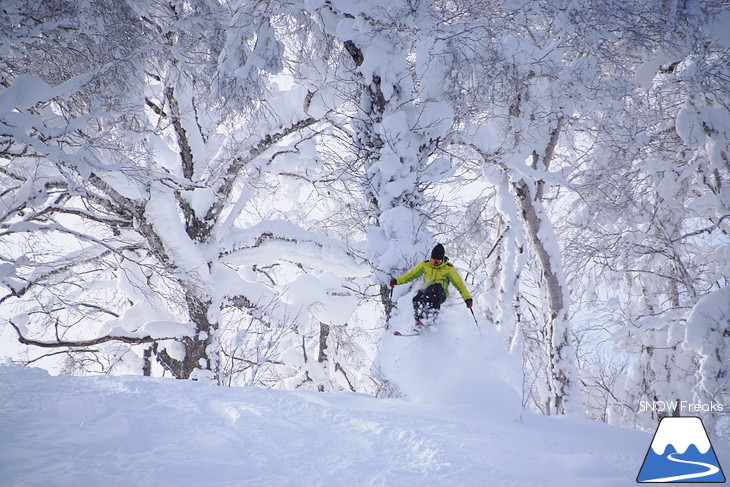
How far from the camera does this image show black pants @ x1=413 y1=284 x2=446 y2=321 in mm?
5426

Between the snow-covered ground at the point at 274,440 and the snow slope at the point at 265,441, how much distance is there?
0.03ft

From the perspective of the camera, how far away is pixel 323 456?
9.21 feet

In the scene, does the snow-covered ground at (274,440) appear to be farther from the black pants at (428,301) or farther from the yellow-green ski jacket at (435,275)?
the yellow-green ski jacket at (435,275)

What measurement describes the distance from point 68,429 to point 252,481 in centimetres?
139

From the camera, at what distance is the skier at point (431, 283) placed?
5.41m

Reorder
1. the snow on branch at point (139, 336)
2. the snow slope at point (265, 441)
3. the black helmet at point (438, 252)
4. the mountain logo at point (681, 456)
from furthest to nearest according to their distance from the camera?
the snow on branch at point (139, 336)
the black helmet at point (438, 252)
the mountain logo at point (681, 456)
the snow slope at point (265, 441)

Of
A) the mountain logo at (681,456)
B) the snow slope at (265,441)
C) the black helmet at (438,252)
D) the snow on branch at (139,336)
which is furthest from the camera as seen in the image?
the snow on branch at (139,336)

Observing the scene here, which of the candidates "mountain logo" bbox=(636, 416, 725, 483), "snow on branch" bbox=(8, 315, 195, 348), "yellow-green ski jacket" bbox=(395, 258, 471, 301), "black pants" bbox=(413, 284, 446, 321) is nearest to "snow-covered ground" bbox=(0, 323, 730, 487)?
"mountain logo" bbox=(636, 416, 725, 483)

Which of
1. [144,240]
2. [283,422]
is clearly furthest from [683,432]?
[144,240]

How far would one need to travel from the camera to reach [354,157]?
667 cm

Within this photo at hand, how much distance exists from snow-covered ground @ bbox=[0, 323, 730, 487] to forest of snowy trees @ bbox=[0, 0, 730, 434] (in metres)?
1.92

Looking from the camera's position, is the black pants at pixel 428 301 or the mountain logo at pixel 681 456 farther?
the black pants at pixel 428 301

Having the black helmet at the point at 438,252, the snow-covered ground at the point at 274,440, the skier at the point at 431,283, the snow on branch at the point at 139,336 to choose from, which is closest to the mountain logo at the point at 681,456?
the snow-covered ground at the point at 274,440

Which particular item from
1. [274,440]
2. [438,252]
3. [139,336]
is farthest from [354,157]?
[139,336]
